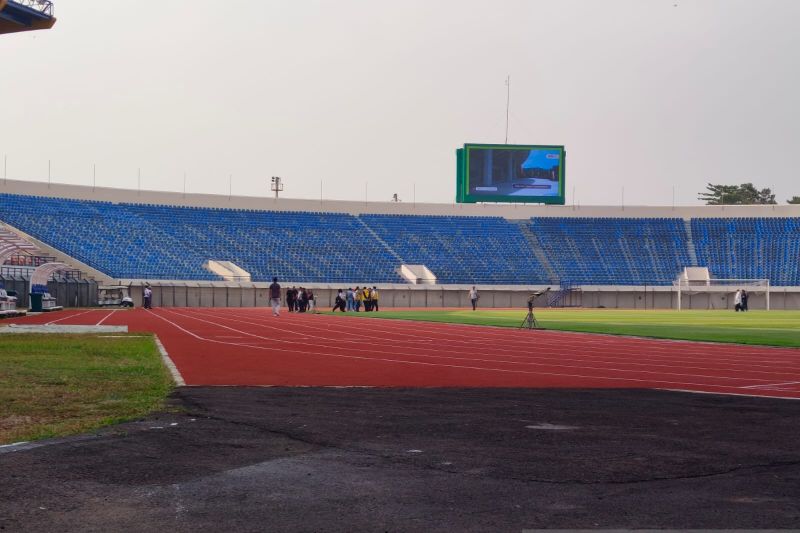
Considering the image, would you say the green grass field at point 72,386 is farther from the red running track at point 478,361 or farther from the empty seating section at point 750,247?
the empty seating section at point 750,247

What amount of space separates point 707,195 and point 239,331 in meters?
129

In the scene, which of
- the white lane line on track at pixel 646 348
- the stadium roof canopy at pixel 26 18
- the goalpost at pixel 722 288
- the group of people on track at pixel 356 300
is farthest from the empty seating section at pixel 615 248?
the stadium roof canopy at pixel 26 18

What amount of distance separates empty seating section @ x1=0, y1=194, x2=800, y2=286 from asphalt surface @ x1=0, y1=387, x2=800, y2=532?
57285mm

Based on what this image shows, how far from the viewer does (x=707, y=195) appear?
148 meters

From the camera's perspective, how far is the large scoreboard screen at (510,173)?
261 ft

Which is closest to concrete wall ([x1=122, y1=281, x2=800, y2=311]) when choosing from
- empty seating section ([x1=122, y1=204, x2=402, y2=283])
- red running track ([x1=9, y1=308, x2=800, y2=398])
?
empty seating section ([x1=122, y1=204, x2=402, y2=283])

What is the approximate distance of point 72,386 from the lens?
41.4ft

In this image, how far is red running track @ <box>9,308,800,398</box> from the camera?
14.8 m

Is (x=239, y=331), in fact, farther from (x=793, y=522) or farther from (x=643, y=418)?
(x=793, y=522)

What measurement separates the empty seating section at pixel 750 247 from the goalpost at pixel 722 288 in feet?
4.13

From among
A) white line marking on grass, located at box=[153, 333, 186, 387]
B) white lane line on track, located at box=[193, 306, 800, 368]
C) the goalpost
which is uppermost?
the goalpost

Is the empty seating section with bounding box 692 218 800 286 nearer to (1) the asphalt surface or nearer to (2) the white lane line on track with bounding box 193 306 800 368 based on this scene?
(2) the white lane line on track with bounding box 193 306 800 368

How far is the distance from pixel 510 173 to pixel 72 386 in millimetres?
69370

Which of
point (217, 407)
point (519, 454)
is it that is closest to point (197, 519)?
point (519, 454)
